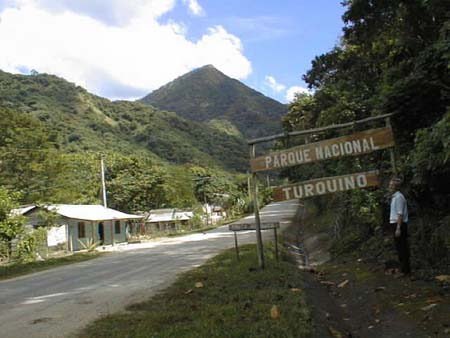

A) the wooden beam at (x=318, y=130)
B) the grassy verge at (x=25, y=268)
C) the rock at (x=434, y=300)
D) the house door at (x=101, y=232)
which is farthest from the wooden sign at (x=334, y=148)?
the house door at (x=101, y=232)

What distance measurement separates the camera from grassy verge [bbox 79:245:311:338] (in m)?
5.84

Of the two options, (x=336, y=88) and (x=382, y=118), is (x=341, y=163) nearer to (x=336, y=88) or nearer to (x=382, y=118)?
(x=382, y=118)

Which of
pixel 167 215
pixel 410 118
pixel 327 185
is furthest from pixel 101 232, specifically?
pixel 410 118

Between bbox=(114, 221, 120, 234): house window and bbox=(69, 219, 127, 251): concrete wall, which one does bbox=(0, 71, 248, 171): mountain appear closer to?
bbox=(114, 221, 120, 234): house window

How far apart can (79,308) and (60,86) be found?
3445 inches

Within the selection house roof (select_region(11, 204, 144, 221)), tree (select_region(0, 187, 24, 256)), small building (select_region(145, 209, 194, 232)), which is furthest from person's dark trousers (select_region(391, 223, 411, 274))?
small building (select_region(145, 209, 194, 232))

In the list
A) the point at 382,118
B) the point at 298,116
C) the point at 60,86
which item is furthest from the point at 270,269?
the point at 60,86

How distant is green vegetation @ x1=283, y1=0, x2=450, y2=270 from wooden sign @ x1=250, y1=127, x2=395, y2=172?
64 cm

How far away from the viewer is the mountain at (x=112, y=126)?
7056 centimetres

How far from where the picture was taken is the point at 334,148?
380 inches

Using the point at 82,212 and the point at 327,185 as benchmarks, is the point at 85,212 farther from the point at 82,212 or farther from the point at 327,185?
the point at 327,185

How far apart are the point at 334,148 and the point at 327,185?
729 millimetres

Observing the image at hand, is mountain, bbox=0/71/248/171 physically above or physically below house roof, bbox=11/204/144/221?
above

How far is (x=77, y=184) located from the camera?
5094 centimetres
